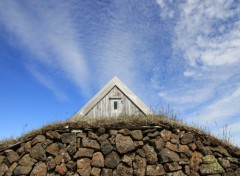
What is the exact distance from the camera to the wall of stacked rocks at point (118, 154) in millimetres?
7750

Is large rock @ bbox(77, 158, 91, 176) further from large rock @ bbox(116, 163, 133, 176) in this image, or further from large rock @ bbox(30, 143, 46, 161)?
large rock @ bbox(30, 143, 46, 161)

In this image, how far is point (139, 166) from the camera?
7711mm

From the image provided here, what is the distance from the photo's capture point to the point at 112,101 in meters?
13.1

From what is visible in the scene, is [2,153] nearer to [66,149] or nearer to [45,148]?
[45,148]

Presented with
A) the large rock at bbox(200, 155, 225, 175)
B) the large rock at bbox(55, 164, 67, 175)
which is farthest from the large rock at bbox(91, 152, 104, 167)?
the large rock at bbox(200, 155, 225, 175)

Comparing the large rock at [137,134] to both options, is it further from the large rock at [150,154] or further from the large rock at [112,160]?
the large rock at [112,160]

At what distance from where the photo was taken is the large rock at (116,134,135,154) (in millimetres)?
7848

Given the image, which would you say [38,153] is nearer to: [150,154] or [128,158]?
[128,158]

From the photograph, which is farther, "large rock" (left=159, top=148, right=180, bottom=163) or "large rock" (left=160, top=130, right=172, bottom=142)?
"large rock" (left=160, top=130, right=172, bottom=142)

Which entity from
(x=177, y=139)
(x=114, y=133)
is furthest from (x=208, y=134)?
(x=114, y=133)

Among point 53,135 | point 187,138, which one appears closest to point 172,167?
point 187,138

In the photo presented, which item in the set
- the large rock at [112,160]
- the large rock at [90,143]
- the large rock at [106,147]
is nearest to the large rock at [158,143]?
the large rock at [112,160]

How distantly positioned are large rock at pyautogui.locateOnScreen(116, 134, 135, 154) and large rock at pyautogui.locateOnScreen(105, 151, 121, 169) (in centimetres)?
14

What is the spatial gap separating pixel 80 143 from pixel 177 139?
7.53 feet
